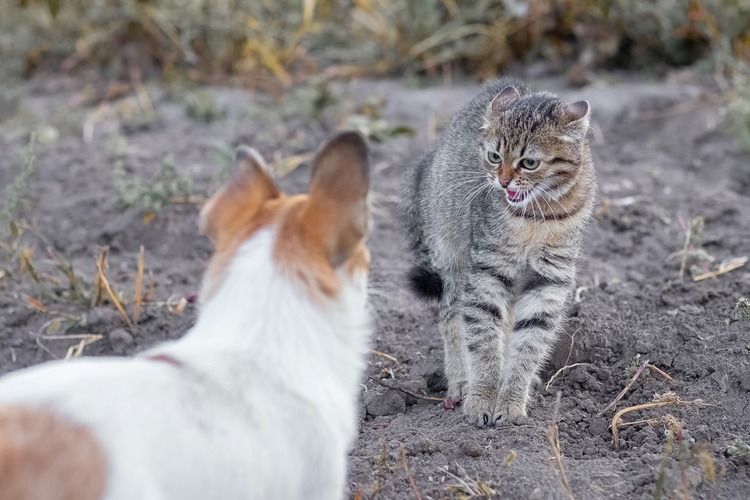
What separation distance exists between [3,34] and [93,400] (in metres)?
8.99

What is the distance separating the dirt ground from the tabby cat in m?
0.19

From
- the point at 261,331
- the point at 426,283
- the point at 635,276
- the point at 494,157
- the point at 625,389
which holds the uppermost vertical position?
the point at 261,331

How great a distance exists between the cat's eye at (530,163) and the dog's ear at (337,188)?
5.23 feet

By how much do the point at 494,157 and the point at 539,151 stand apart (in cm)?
22

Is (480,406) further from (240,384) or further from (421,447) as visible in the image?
(240,384)

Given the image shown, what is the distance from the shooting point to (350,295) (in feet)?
9.48

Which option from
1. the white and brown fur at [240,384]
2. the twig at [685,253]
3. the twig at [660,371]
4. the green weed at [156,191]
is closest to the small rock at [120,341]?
the green weed at [156,191]

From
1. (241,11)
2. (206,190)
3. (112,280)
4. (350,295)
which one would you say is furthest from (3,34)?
(350,295)

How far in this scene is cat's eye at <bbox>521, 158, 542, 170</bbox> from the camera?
13.7 feet

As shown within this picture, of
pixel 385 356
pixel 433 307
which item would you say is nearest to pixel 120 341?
pixel 385 356

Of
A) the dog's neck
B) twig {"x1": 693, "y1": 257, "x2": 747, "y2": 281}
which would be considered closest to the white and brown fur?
the dog's neck

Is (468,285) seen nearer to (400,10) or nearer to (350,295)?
(350,295)

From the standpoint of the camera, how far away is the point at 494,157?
4.30m

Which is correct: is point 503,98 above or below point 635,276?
A: above
